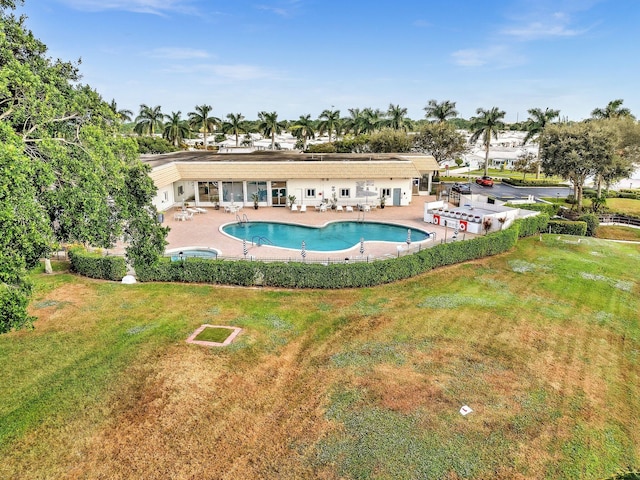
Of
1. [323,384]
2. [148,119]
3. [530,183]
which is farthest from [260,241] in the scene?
[148,119]

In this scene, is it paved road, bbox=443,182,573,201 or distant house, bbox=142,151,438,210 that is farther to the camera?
paved road, bbox=443,182,573,201

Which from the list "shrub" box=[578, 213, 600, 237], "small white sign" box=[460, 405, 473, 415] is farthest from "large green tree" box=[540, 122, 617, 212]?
"small white sign" box=[460, 405, 473, 415]

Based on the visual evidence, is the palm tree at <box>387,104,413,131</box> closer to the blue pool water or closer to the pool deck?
the pool deck

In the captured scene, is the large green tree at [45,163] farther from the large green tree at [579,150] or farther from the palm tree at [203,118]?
the palm tree at [203,118]

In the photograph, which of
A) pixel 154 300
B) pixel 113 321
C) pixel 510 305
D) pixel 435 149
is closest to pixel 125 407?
pixel 113 321

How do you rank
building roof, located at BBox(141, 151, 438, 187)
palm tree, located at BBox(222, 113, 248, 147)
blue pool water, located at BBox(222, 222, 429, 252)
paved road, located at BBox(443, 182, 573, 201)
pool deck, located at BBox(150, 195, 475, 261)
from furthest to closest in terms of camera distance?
palm tree, located at BBox(222, 113, 248, 147) → paved road, located at BBox(443, 182, 573, 201) → building roof, located at BBox(141, 151, 438, 187) → blue pool water, located at BBox(222, 222, 429, 252) → pool deck, located at BBox(150, 195, 475, 261)

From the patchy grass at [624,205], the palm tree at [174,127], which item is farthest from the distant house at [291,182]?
the palm tree at [174,127]

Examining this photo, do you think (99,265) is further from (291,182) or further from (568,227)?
(568,227)

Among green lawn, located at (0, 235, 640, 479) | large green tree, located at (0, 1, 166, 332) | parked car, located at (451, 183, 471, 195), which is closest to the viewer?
large green tree, located at (0, 1, 166, 332)
